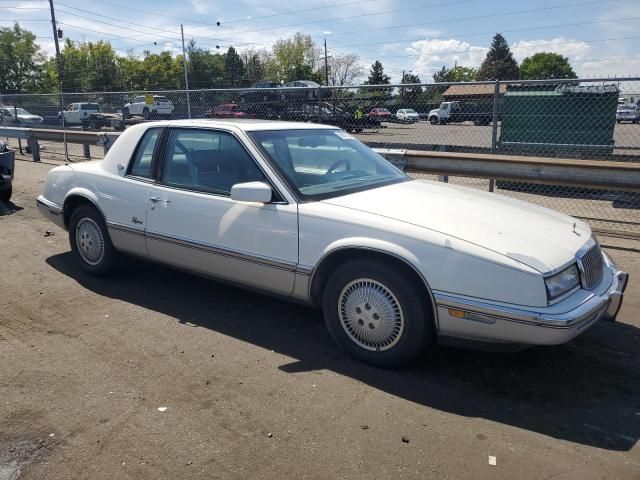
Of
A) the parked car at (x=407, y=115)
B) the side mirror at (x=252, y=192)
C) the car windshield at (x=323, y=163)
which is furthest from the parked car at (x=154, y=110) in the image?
the side mirror at (x=252, y=192)

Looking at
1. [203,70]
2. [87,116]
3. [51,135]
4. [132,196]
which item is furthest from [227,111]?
[203,70]

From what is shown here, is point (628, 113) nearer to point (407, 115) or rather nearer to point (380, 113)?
point (407, 115)

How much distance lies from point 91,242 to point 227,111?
28.6 ft

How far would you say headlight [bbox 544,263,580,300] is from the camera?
10.3 ft

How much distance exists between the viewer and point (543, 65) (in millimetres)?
112500

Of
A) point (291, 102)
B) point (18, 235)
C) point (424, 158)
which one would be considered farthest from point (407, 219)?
point (291, 102)

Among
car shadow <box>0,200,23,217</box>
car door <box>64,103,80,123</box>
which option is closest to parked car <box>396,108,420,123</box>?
car shadow <box>0,200,23,217</box>

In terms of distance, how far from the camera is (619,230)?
7098 millimetres

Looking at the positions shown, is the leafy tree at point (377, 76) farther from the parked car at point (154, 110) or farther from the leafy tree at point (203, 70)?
the parked car at point (154, 110)

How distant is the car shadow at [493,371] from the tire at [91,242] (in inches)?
19.7

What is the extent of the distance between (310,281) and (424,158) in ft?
13.9

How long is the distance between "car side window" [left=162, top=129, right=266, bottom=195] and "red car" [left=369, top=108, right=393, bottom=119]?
633cm

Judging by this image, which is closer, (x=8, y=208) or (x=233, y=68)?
(x=8, y=208)

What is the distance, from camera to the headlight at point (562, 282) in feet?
10.3
